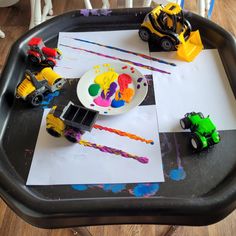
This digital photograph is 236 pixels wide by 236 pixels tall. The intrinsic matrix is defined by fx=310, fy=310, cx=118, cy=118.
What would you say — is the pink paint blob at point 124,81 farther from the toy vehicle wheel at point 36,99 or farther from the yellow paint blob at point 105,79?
the toy vehicle wheel at point 36,99

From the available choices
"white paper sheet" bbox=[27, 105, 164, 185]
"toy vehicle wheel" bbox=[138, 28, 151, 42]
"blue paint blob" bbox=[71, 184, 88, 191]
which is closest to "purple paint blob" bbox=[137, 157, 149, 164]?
"white paper sheet" bbox=[27, 105, 164, 185]

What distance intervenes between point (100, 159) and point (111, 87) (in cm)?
19

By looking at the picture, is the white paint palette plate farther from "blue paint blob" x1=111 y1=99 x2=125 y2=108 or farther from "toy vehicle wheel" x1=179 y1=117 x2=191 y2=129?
"toy vehicle wheel" x1=179 y1=117 x2=191 y2=129

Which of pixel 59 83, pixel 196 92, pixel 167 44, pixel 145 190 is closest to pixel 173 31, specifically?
pixel 167 44

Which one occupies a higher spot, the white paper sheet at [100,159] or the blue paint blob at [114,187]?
the white paper sheet at [100,159]

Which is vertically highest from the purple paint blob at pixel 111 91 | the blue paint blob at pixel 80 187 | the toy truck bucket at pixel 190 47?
the toy truck bucket at pixel 190 47

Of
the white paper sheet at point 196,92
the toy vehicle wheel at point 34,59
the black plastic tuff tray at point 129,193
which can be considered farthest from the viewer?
the toy vehicle wheel at point 34,59

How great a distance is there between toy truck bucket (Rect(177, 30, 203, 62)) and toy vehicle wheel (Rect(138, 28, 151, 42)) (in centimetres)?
8

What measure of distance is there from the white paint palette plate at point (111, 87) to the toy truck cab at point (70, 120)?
6 centimetres

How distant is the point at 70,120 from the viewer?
0.58 metres

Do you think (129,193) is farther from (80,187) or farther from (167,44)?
(167,44)

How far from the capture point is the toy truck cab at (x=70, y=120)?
0.58 metres

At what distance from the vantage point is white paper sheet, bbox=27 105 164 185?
1.80 ft

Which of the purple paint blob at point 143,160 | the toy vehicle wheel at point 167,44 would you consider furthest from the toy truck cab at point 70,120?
the toy vehicle wheel at point 167,44
